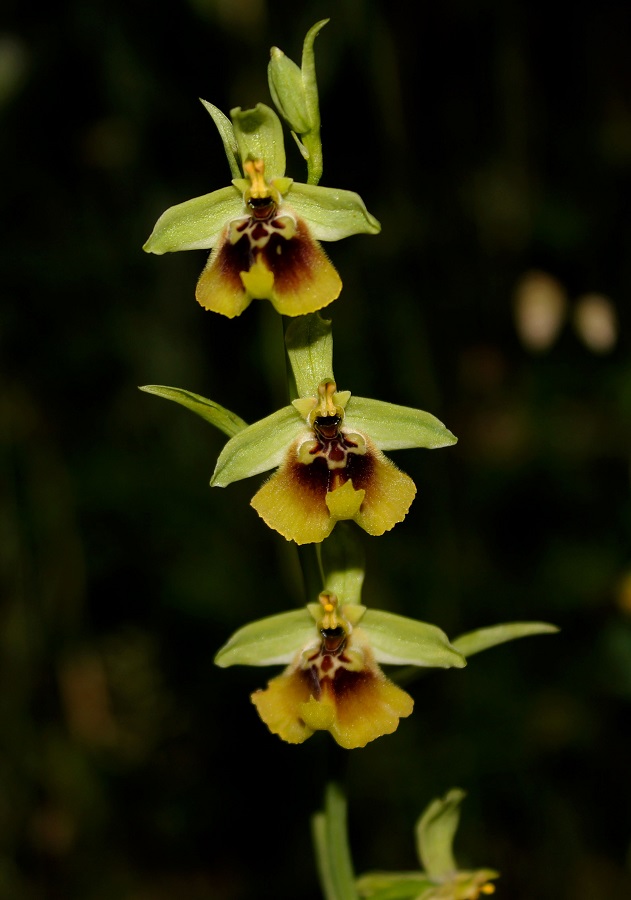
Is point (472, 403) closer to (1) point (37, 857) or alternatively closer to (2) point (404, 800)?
(2) point (404, 800)

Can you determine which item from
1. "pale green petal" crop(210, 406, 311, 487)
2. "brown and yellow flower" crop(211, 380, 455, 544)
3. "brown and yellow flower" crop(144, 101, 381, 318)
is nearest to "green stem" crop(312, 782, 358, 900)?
"brown and yellow flower" crop(211, 380, 455, 544)

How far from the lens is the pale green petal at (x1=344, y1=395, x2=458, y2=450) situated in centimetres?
245

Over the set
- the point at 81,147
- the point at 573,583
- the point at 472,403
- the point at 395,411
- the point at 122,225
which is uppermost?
the point at 81,147

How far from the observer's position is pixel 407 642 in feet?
8.31

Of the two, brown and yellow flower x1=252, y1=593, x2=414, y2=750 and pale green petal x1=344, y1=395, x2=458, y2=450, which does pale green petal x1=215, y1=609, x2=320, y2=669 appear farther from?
pale green petal x1=344, y1=395, x2=458, y2=450

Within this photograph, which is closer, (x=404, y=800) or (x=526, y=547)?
(x=404, y=800)

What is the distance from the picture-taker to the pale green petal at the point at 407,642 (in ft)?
8.06

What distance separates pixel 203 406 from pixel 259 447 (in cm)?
19

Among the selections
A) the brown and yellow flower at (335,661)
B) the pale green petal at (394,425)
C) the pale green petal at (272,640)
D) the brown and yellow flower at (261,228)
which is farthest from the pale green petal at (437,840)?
the brown and yellow flower at (261,228)

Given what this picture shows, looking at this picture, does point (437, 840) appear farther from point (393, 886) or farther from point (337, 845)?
point (337, 845)

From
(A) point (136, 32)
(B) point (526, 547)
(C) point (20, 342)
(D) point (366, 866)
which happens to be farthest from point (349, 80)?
(D) point (366, 866)

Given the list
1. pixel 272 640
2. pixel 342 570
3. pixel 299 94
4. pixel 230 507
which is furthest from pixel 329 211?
pixel 230 507

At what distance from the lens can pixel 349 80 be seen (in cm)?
566

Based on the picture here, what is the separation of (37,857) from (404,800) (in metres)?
→ 1.85
